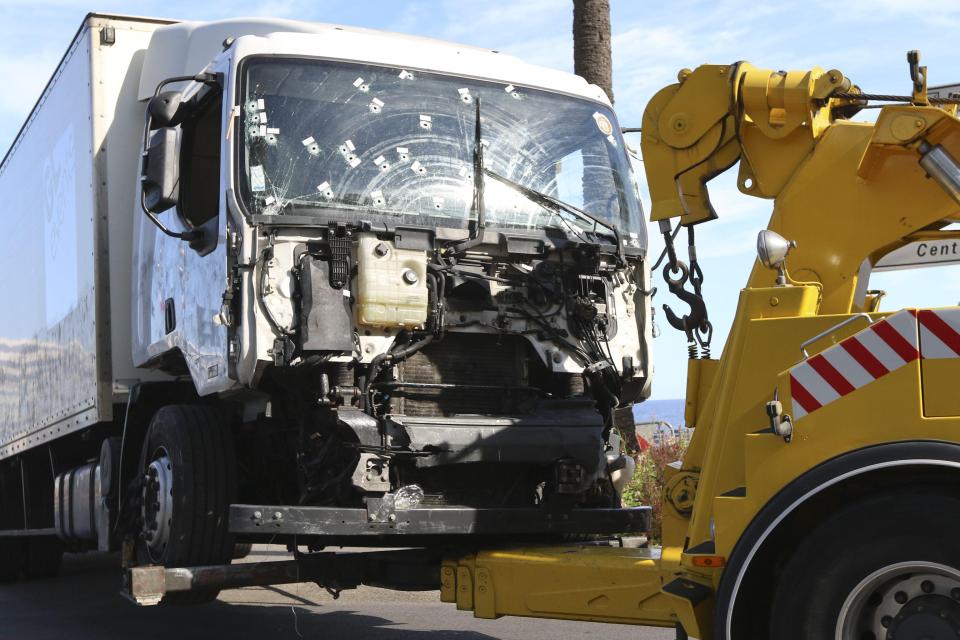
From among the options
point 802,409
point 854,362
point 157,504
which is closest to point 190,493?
point 157,504

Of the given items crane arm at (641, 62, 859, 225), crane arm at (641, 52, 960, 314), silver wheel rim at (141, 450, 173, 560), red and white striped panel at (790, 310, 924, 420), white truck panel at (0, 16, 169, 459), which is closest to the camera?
red and white striped panel at (790, 310, 924, 420)

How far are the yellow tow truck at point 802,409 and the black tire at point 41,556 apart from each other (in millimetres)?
6980

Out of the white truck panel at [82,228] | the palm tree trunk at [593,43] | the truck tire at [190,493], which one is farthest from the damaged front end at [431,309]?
the palm tree trunk at [593,43]

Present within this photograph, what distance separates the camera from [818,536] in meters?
4.13

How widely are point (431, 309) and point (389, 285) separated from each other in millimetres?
268

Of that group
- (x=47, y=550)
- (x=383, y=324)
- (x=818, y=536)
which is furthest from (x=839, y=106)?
(x=47, y=550)

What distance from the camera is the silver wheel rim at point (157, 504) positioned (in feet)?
21.3

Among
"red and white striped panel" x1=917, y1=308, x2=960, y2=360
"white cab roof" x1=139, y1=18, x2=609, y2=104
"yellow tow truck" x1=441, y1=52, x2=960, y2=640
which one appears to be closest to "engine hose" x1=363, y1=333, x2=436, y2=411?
"yellow tow truck" x1=441, y1=52, x2=960, y2=640

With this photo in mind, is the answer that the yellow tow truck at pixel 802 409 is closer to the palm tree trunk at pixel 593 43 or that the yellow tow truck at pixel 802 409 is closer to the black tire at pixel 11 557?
the black tire at pixel 11 557

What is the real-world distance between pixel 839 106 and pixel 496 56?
2.49 meters

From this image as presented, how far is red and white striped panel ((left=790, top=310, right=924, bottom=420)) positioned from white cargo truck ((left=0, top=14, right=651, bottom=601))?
2.02m

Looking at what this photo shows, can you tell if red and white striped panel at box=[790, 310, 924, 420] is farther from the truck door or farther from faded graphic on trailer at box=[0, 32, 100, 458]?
faded graphic on trailer at box=[0, 32, 100, 458]

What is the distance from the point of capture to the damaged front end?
5.86 meters

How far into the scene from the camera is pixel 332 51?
646 cm
